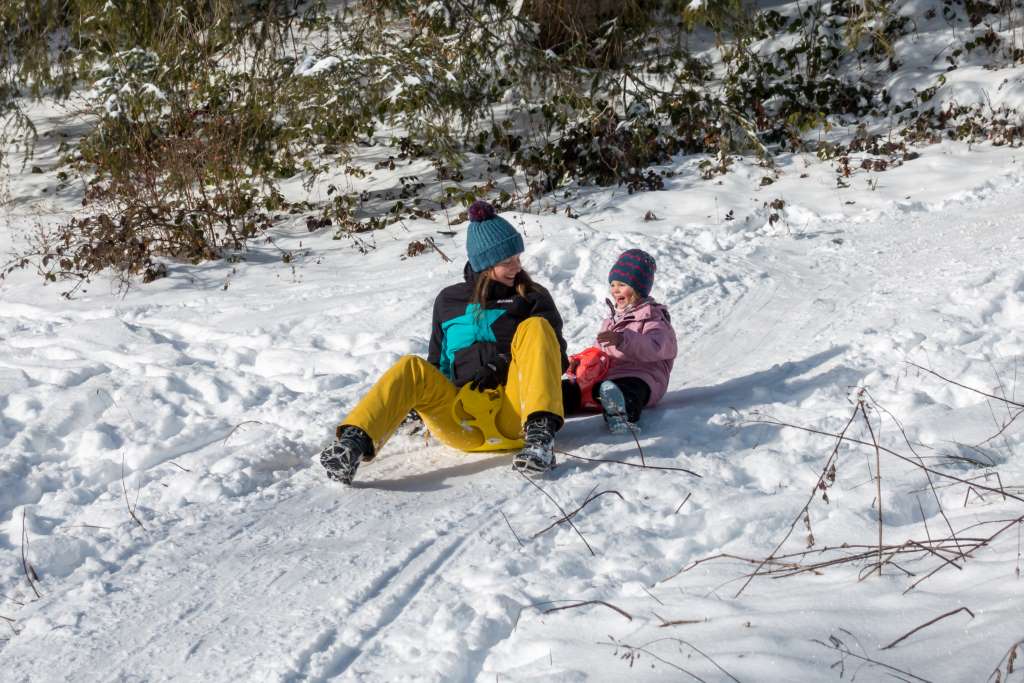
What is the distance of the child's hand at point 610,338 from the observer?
14.5 ft

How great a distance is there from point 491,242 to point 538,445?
953 millimetres

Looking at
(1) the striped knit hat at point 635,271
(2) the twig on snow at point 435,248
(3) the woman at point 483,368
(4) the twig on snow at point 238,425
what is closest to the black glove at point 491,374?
(3) the woman at point 483,368

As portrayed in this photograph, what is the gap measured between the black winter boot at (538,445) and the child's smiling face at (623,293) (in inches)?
44.3

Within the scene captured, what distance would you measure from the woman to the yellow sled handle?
0.02 metres

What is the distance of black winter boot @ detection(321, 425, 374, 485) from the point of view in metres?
3.73

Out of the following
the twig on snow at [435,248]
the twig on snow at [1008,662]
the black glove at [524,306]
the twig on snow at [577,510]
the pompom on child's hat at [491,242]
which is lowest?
the twig on snow at [577,510]

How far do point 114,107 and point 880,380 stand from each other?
703cm

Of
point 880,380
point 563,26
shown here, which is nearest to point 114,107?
point 563,26

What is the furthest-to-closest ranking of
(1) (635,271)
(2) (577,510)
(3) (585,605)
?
(1) (635,271)
(2) (577,510)
(3) (585,605)

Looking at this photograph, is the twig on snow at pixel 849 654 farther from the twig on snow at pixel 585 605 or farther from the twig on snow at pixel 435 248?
the twig on snow at pixel 435 248

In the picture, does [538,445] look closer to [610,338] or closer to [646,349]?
[610,338]

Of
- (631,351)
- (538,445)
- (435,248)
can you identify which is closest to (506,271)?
(631,351)

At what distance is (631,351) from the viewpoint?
4527mm

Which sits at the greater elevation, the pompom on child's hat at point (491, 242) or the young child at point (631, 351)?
the pompom on child's hat at point (491, 242)
